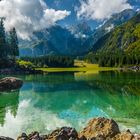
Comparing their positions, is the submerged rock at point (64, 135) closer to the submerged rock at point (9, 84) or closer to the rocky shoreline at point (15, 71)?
the submerged rock at point (9, 84)

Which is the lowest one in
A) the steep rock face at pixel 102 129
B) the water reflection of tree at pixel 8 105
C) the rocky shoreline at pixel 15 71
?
the water reflection of tree at pixel 8 105

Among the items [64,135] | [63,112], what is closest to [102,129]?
[64,135]

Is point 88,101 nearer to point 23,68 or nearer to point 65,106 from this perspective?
point 65,106

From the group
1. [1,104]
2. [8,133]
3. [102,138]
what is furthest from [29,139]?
[1,104]

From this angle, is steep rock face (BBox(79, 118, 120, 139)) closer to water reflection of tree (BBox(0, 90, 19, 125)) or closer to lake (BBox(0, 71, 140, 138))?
lake (BBox(0, 71, 140, 138))

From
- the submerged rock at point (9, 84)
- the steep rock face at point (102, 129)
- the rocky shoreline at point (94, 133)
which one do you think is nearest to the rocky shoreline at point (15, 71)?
the submerged rock at point (9, 84)

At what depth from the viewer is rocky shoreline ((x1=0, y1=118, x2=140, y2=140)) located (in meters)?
30.4

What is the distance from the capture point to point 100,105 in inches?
2596

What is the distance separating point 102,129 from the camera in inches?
1371

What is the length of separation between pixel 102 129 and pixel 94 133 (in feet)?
2.93

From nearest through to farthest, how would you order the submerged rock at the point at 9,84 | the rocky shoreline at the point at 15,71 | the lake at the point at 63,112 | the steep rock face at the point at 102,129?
1. the steep rock face at the point at 102,129
2. the lake at the point at 63,112
3. the submerged rock at the point at 9,84
4. the rocky shoreline at the point at 15,71

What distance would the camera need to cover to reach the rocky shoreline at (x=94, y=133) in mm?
30406

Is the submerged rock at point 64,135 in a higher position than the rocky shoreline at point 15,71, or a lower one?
lower

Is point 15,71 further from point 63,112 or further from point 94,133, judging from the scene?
point 94,133
